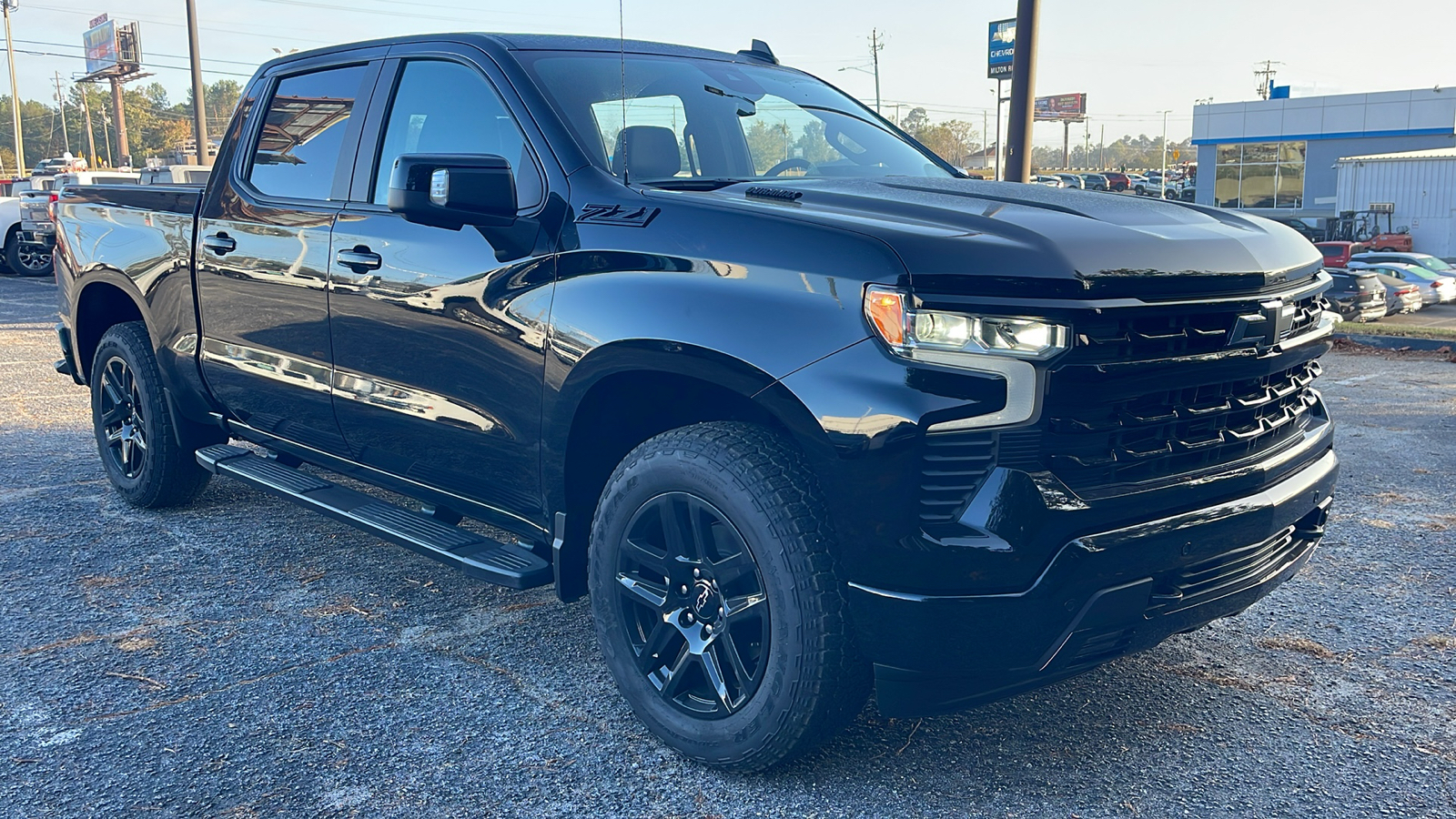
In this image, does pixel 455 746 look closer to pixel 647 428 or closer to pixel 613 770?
pixel 613 770

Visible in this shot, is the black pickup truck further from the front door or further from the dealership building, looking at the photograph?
the dealership building

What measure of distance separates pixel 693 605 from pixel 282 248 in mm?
2133

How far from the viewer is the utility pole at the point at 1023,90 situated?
10273 mm

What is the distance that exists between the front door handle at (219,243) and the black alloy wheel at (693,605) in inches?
89.6

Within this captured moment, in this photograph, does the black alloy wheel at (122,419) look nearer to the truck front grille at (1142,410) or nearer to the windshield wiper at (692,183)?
the windshield wiper at (692,183)

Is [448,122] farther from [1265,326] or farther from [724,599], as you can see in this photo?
[1265,326]

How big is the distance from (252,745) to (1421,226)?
150ft

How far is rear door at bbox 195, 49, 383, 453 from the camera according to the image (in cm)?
395

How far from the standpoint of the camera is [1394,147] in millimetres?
51094

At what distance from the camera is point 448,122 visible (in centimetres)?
370

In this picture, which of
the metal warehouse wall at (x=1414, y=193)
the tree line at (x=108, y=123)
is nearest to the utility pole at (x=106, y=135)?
the tree line at (x=108, y=123)

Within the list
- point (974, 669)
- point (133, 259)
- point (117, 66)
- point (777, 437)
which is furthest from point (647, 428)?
point (117, 66)

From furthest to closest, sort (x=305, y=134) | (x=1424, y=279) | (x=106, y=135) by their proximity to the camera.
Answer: (x=106, y=135)
(x=1424, y=279)
(x=305, y=134)

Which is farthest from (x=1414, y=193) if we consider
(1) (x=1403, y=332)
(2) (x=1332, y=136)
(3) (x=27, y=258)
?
Result: (3) (x=27, y=258)
